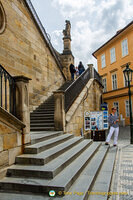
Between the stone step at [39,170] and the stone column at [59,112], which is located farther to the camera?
the stone column at [59,112]

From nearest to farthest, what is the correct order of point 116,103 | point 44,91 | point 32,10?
point 32,10, point 44,91, point 116,103

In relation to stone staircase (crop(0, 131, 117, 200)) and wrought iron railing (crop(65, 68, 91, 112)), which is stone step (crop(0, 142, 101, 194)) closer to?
stone staircase (crop(0, 131, 117, 200))

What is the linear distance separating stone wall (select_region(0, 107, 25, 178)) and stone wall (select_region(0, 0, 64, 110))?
13.9 feet

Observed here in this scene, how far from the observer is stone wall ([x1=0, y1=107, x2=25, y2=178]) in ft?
10.9

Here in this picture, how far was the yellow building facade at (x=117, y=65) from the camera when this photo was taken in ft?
70.1

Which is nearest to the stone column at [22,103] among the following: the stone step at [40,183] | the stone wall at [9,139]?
the stone wall at [9,139]

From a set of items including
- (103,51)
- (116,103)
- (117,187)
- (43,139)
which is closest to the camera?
(117,187)

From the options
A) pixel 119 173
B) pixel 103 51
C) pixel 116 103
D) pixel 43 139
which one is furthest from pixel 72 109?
pixel 103 51

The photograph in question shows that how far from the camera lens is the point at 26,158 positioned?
3602 millimetres

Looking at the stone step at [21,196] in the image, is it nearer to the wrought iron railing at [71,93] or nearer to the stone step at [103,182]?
the stone step at [103,182]

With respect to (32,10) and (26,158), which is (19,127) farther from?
(32,10)

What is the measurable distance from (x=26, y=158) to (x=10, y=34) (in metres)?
6.33

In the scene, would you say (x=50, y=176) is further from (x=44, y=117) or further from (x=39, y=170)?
(x=44, y=117)

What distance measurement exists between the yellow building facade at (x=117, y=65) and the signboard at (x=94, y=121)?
13871 millimetres
